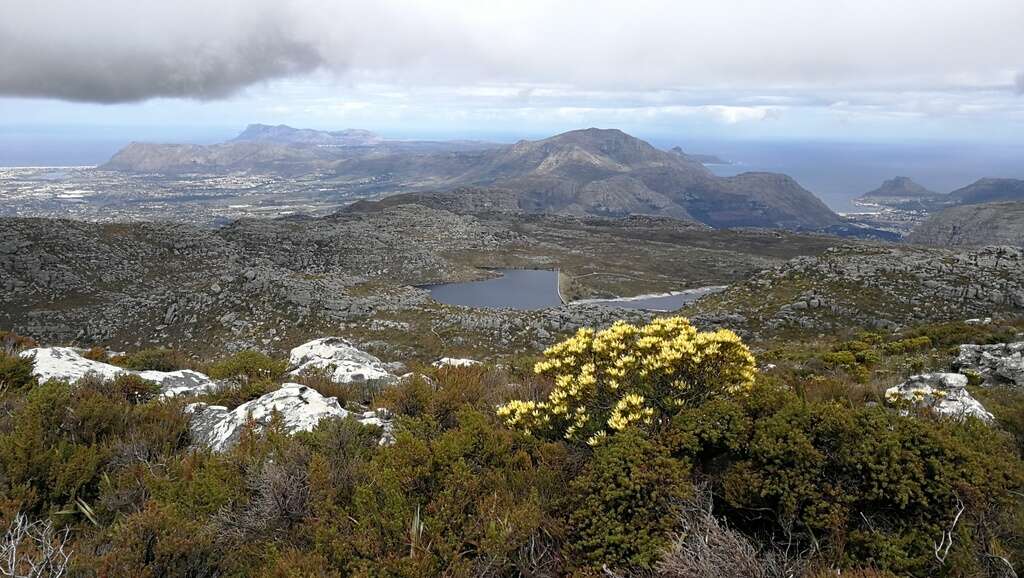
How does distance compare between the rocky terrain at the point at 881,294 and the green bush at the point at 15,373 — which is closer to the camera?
the green bush at the point at 15,373

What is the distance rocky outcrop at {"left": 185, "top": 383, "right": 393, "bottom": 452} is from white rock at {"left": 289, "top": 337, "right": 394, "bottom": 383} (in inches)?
102

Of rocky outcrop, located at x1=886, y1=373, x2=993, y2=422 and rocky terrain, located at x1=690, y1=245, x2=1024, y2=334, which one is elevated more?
rocky outcrop, located at x1=886, y1=373, x2=993, y2=422

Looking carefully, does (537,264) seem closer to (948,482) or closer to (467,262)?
(467,262)

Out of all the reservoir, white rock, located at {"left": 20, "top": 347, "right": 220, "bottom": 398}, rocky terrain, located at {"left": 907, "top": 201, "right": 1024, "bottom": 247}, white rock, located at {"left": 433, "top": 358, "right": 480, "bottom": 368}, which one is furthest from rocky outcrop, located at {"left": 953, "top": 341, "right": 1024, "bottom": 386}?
rocky terrain, located at {"left": 907, "top": 201, "right": 1024, "bottom": 247}

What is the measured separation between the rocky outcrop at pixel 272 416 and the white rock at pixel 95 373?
7.16 feet

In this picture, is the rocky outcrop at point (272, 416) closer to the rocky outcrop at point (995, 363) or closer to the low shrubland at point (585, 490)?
the low shrubland at point (585, 490)

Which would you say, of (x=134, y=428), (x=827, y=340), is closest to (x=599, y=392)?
(x=134, y=428)

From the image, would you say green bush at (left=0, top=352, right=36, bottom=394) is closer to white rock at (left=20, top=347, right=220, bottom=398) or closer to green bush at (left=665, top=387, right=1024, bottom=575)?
white rock at (left=20, top=347, right=220, bottom=398)

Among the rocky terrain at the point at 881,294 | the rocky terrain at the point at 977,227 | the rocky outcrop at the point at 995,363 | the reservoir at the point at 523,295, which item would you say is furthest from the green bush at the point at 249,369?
the rocky terrain at the point at 977,227

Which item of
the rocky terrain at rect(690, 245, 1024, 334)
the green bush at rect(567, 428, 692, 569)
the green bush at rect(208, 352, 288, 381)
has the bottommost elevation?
the rocky terrain at rect(690, 245, 1024, 334)

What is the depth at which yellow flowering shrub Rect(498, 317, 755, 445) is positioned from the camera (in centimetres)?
578

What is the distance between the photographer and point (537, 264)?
104 metres

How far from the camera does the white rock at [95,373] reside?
1047cm

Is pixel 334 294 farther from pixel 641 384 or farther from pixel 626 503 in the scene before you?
pixel 626 503
